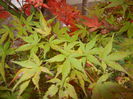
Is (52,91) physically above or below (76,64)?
below

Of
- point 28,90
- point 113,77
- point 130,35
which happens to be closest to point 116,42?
point 130,35

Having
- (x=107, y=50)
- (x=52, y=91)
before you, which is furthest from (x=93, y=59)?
(x=52, y=91)

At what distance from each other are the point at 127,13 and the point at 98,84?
1.52 ft

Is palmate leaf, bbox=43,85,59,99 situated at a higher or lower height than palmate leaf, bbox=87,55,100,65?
lower

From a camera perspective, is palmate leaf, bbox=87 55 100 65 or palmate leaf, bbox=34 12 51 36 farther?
palmate leaf, bbox=34 12 51 36

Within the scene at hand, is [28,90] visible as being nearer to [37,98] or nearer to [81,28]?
[37,98]

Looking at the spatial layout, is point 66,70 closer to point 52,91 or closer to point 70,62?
point 70,62

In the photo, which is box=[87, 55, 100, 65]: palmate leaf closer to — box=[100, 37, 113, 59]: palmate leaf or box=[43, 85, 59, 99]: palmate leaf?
box=[100, 37, 113, 59]: palmate leaf

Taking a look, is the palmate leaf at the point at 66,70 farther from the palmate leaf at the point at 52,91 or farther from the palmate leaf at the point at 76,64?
the palmate leaf at the point at 52,91

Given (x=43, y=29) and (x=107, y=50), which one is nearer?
(x=107, y=50)

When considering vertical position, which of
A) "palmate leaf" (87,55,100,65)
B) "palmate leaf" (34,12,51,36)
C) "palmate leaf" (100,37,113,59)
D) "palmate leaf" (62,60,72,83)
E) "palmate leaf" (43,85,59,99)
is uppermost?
"palmate leaf" (34,12,51,36)

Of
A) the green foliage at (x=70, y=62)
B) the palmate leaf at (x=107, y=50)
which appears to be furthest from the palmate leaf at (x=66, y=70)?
the palmate leaf at (x=107, y=50)

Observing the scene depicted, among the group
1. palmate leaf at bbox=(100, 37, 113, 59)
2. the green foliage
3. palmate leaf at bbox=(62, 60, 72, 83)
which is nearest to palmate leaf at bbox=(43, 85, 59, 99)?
the green foliage

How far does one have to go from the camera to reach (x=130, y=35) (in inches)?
29.8
